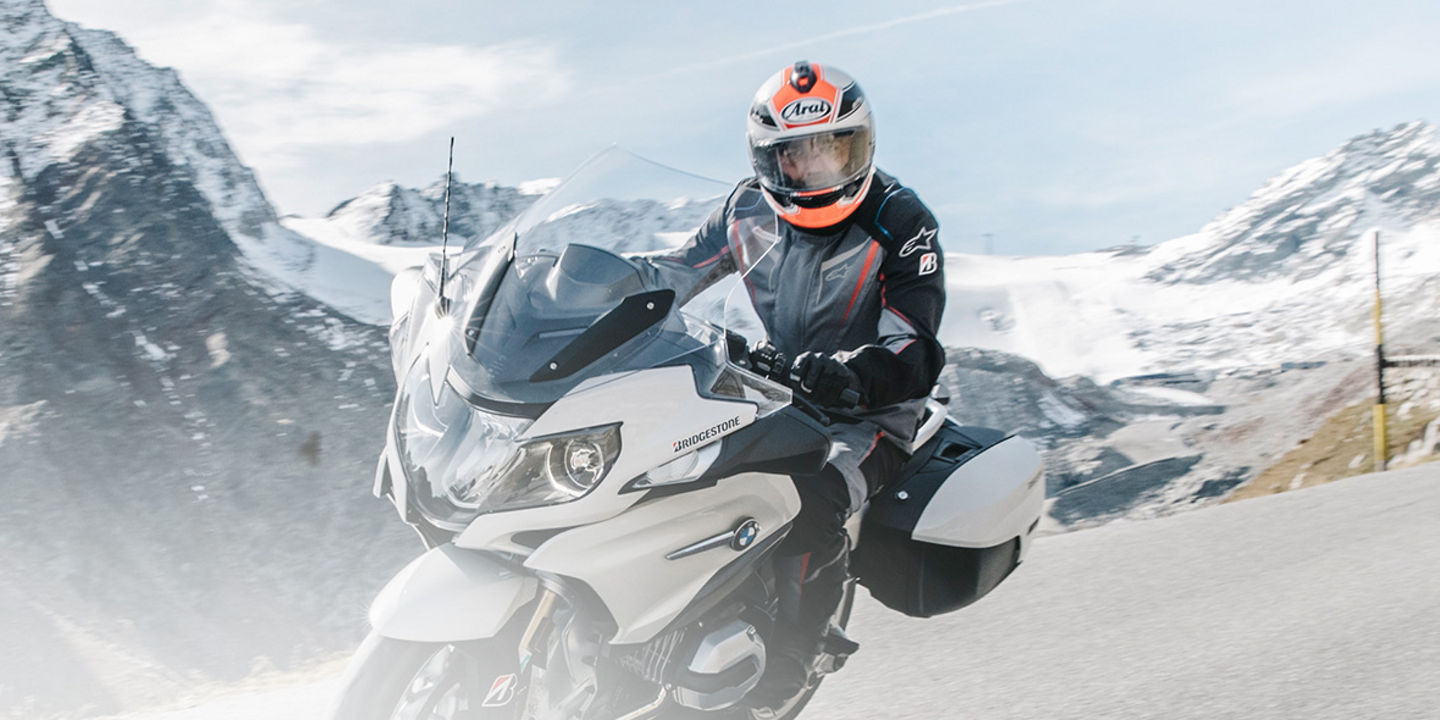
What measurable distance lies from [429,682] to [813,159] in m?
1.65

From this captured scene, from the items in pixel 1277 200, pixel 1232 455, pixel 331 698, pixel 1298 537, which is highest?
pixel 331 698

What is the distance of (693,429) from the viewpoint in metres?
2.40

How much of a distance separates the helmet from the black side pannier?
34.8 inches

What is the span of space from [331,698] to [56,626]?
32.8 metres

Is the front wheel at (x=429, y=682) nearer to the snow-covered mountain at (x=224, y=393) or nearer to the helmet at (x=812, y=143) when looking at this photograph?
the helmet at (x=812, y=143)

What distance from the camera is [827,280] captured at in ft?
10.5

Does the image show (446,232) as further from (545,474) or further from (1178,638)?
(1178,638)

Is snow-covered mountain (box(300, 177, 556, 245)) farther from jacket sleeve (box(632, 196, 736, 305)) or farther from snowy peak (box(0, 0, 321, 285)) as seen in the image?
jacket sleeve (box(632, 196, 736, 305))

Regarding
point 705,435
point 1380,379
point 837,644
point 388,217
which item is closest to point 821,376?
point 705,435

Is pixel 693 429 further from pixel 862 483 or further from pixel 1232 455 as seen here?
pixel 1232 455

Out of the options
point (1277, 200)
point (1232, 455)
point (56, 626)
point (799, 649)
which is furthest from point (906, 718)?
point (1277, 200)

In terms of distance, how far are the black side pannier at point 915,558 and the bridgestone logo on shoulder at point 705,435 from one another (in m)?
1.10

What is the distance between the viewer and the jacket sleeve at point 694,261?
259 cm

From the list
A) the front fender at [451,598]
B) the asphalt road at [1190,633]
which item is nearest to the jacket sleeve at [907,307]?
the front fender at [451,598]
